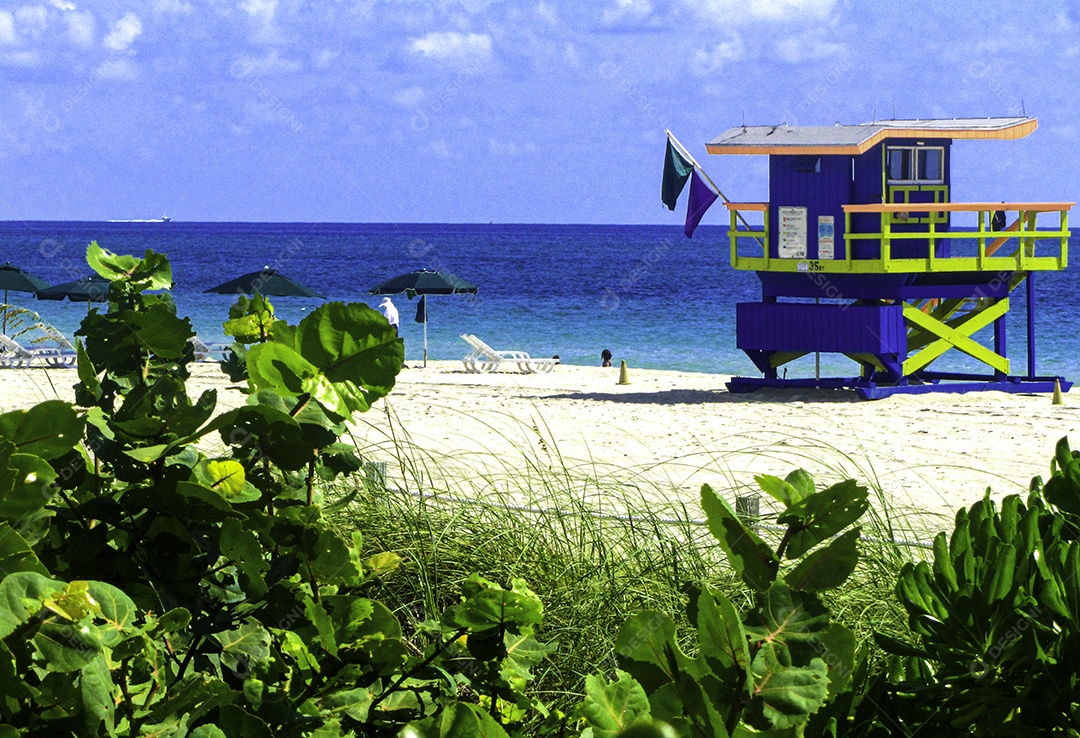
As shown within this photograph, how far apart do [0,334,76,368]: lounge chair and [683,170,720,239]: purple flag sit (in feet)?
38.9

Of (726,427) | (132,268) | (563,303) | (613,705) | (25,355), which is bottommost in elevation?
(726,427)

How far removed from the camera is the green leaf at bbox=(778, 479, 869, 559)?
110cm

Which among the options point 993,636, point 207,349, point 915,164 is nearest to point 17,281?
point 207,349

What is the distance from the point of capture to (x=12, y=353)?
73.4ft

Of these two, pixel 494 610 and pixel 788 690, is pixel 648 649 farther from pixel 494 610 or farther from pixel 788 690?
pixel 494 610

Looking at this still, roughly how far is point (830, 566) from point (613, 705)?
30 centimetres

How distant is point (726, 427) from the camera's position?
14.2 metres

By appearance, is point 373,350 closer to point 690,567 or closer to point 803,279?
point 690,567

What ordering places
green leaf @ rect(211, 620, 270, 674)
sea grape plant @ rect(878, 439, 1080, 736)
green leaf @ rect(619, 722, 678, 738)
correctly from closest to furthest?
green leaf @ rect(619, 722, 678, 738) → sea grape plant @ rect(878, 439, 1080, 736) → green leaf @ rect(211, 620, 270, 674)

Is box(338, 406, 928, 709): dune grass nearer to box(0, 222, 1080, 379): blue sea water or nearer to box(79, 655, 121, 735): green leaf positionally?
box(79, 655, 121, 735): green leaf

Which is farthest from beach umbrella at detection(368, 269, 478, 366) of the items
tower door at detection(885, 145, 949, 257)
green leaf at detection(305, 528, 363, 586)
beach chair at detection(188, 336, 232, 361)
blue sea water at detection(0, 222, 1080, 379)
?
green leaf at detection(305, 528, 363, 586)

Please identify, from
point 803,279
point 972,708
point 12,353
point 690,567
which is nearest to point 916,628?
point 972,708

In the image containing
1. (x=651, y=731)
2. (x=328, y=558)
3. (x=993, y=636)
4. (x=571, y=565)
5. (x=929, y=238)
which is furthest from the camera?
(x=929, y=238)

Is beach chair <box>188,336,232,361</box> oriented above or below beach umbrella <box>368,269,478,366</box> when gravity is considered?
below
